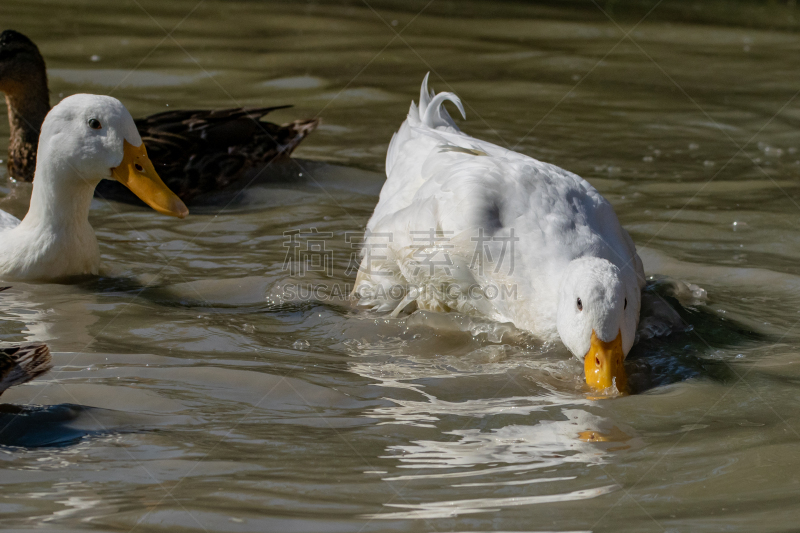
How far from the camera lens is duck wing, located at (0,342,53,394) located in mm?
2889

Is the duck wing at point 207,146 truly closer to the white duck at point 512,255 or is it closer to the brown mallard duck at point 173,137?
the brown mallard duck at point 173,137

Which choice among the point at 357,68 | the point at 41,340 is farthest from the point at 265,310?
the point at 357,68

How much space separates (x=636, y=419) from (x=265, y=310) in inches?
74.7

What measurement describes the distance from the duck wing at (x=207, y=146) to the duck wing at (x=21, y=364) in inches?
113

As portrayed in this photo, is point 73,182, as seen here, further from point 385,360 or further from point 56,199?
point 385,360

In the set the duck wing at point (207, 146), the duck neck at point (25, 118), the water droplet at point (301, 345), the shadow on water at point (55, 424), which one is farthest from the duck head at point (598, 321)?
the duck neck at point (25, 118)

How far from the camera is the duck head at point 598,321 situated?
3.45 m

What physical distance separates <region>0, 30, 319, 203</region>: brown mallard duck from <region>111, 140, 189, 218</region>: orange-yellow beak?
4.37 feet

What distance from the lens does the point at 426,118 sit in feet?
17.5

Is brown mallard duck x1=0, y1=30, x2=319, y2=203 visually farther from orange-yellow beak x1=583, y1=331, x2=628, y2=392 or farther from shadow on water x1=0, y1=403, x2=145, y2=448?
orange-yellow beak x1=583, y1=331, x2=628, y2=392

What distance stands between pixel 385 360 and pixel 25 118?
3485mm

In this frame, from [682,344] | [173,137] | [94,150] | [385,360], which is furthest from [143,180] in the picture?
[682,344]

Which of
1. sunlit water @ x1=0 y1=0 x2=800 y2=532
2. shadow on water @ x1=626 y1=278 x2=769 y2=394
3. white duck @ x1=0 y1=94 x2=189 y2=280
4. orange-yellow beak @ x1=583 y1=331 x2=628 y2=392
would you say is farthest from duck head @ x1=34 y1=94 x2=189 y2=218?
shadow on water @ x1=626 y1=278 x2=769 y2=394

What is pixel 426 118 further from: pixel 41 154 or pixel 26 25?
pixel 26 25
